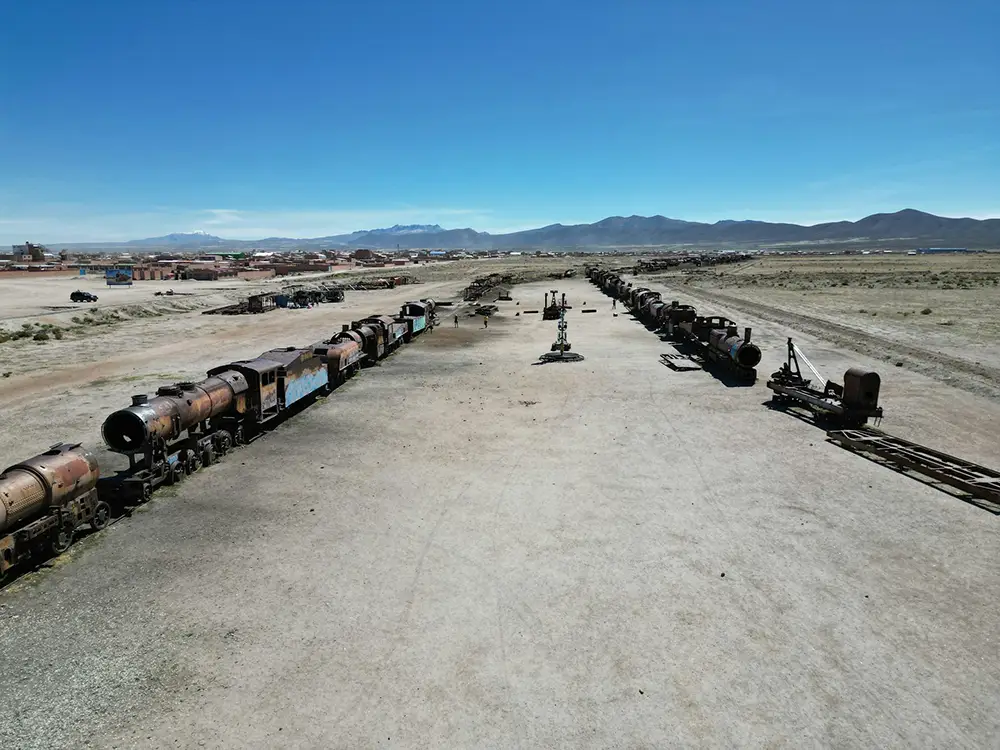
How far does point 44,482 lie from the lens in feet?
43.9

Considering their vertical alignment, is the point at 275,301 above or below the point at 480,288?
below

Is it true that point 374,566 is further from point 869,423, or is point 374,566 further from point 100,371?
point 100,371

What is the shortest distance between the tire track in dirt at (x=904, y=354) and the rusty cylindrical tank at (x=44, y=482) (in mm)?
35133

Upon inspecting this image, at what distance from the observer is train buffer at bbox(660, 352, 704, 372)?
114ft

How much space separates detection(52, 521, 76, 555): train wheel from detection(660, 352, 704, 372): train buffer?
96.2 feet

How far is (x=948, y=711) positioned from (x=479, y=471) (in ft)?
42.8

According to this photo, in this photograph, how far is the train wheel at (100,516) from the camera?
1514 cm

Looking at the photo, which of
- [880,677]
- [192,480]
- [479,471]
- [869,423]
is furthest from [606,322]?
[880,677]

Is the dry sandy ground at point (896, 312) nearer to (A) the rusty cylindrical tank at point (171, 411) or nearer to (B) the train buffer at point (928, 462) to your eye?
(B) the train buffer at point (928, 462)

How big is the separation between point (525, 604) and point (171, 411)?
1263 centimetres

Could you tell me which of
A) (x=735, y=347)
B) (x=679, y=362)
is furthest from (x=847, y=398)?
(x=679, y=362)

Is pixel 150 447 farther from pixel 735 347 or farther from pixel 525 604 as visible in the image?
pixel 735 347

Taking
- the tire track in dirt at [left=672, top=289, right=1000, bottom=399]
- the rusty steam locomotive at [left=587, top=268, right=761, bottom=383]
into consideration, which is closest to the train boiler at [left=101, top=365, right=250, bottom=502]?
the rusty steam locomotive at [left=587, top=268, right=761, bottom=383]

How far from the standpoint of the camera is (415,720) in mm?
9195
